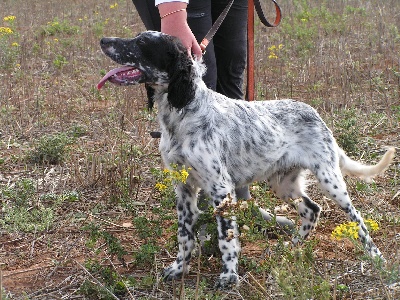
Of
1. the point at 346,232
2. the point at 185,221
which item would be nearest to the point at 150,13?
the point at 185,221

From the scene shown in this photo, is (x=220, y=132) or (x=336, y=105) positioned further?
(x=336, y=105)

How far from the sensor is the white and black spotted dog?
3.55 metres

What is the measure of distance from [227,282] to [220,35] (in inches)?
65.5

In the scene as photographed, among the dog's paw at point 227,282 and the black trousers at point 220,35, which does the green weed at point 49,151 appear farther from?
the dog's paw at point 227,282

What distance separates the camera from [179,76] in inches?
139

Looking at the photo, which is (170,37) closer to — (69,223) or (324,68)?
(69,223)

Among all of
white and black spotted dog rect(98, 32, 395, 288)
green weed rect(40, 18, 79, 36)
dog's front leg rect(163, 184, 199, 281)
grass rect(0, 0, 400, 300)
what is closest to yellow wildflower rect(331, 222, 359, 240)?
grass rect(0, 0, 400, 300)

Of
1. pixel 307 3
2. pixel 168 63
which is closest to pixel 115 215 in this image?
pixel 168 63

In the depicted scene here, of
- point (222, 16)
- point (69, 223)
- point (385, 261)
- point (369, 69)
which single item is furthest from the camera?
point (369, 69)

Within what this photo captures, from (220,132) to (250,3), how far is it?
1341 millimetres

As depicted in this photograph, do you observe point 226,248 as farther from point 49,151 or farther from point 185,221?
point 49,151

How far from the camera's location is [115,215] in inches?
191

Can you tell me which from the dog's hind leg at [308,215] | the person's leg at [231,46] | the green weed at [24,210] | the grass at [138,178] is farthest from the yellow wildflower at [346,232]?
the green weed at [24,210]

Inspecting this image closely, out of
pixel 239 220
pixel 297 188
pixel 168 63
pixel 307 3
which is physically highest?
Result: pixel 168 63
